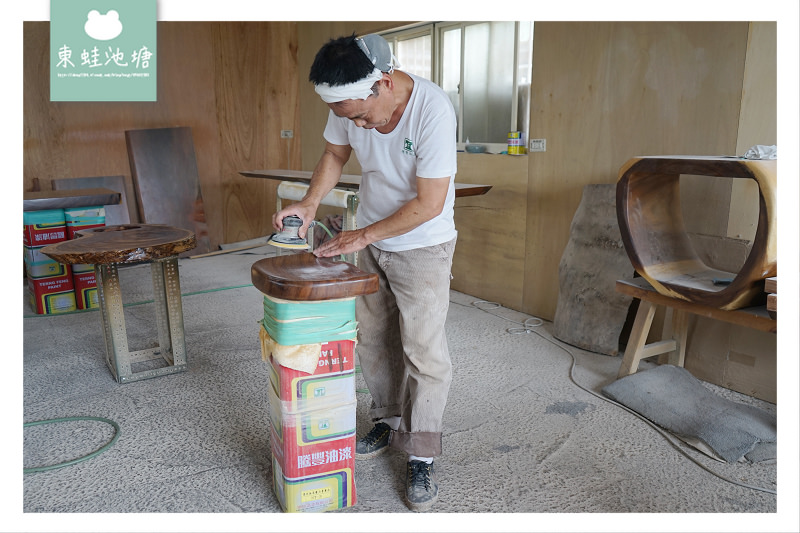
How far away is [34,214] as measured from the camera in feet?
11.0

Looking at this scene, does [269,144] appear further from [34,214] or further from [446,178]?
[446,178]

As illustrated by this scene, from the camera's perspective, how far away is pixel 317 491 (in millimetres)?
1630

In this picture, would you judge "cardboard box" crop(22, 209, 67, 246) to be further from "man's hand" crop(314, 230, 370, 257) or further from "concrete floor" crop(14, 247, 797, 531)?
"man's hand" crop(314, 230, 370, 257)

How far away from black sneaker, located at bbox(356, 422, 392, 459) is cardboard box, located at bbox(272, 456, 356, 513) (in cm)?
27

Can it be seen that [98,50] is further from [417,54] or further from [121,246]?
[417,54]

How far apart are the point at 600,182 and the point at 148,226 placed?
2277mm

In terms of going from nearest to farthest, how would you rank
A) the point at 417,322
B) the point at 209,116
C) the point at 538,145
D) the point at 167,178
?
the point at 417,322, the point at 538,145, the point at 167,178, the point at 209,116

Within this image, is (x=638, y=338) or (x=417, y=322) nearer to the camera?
(x=417, y=322)

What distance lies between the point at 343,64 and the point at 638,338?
1.78 meters

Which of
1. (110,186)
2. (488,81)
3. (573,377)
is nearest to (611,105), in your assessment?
(488,81)

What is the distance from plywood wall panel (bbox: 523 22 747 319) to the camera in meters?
2.54

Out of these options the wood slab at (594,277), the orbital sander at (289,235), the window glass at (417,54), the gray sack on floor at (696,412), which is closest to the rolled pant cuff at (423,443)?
the orbital sander at (289,235)

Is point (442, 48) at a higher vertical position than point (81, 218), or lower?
higher

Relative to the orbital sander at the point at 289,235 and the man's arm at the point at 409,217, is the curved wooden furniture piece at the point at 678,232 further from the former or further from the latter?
the orbital sander at the point at 289,235
